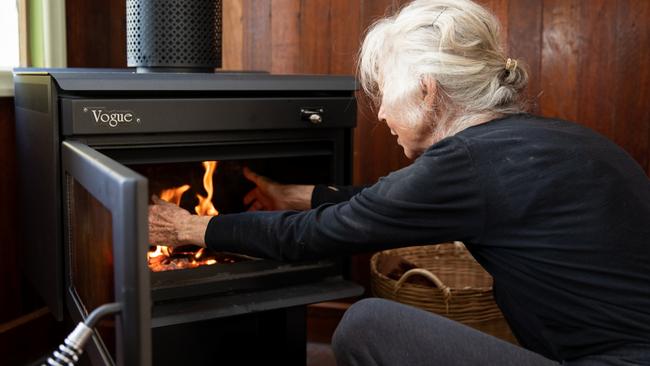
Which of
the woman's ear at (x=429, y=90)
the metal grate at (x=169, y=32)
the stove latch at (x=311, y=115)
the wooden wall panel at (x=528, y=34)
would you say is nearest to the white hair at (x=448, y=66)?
the woman's ear at (x=429, y=90)

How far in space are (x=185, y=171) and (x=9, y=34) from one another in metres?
0.70

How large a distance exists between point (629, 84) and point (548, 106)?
0.22 meters

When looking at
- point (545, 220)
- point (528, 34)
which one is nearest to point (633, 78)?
point (528, 34)

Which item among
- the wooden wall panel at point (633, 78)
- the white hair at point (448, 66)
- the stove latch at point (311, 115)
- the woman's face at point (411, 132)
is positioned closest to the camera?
the white hair at point (448, 66)

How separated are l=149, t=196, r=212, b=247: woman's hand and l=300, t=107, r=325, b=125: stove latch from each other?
0.99 ft

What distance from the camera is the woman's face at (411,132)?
1446 mm

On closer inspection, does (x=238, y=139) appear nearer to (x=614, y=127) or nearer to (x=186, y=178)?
(x=186, y=178)

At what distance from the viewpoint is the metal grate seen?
5.44 ft

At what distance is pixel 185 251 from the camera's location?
1.71 meters

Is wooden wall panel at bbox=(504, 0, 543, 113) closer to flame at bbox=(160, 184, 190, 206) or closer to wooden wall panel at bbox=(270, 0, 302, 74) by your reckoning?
wooden wall panel at bbox=(270, 0, 302, 74)

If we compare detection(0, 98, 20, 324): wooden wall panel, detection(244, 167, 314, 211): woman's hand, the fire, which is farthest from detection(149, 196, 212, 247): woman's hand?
detection(0, 98, 20, 324): wooden wall panel

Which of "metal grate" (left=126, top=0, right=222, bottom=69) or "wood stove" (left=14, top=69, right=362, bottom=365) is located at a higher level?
"metal grate" (left=126, top=0, right=222, bottom=69)

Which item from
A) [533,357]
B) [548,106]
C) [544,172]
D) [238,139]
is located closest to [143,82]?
[238,139]

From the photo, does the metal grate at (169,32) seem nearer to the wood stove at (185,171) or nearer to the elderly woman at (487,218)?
the wood stove at (185,171)
